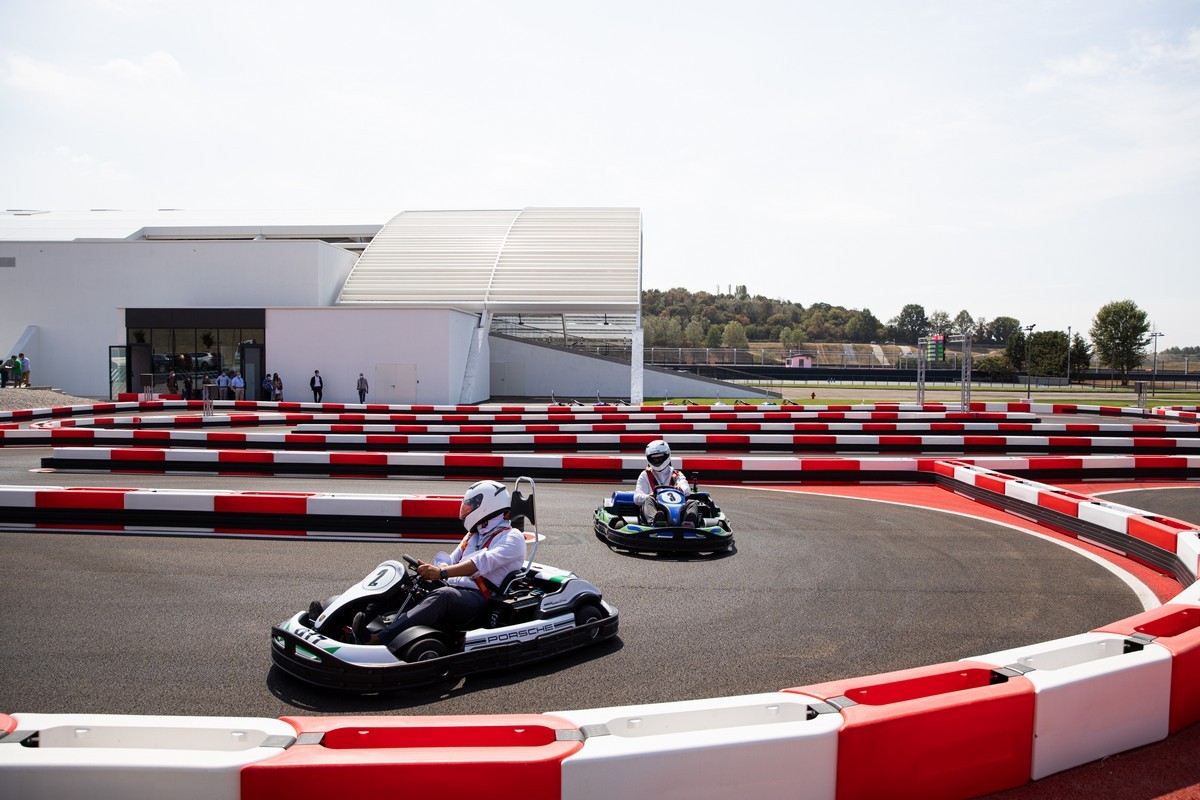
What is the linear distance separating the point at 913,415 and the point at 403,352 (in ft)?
65.3

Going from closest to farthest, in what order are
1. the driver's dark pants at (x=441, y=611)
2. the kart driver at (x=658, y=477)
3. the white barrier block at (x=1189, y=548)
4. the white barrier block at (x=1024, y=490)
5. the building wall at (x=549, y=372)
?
the driver's dark pants at (x=441, y=611) < the white barrier block at (x=1189, y=548) < the kart driver at (x=658, y=477) < the white barrier block at (x=1024, y=490) < the building wall at (x=549, y=372)

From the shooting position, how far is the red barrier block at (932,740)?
152 inches

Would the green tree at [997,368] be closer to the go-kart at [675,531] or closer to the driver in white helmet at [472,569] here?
the go-kart at [675,531]

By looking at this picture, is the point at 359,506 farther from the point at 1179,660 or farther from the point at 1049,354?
the point at 1049,354

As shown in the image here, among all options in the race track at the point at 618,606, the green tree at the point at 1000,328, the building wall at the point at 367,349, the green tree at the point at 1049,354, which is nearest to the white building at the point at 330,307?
the building wall at the point at 367,349

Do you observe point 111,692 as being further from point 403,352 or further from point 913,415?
point 403,352

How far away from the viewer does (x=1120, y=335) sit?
8194 cm

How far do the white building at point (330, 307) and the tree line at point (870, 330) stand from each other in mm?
32242

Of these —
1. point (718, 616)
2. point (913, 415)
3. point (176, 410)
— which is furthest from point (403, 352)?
point (718, 616)

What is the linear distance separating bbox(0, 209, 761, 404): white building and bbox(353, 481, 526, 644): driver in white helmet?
101 feet

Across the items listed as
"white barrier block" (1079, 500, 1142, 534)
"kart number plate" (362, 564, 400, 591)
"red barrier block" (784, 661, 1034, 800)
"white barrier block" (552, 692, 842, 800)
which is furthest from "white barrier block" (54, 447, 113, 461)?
"white barrier block" (1079, 500, 1142, 534)

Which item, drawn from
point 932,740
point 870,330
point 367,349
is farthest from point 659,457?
point 870,330

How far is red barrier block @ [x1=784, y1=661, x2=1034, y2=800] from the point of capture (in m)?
3.87

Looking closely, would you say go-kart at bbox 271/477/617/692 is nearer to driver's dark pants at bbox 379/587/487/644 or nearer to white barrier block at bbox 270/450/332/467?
driver's dark pants at bbox 379/587/487/644
